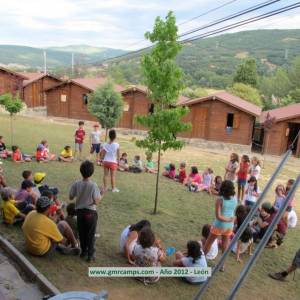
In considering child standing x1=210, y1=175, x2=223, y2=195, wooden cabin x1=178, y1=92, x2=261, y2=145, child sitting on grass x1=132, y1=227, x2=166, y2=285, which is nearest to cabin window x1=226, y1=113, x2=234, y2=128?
wooden cabin x1=178, y1=92, x2=261, y2=145

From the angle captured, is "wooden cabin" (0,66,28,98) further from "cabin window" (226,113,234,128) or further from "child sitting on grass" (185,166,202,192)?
"child sitting on grass" (185,166,202,192)

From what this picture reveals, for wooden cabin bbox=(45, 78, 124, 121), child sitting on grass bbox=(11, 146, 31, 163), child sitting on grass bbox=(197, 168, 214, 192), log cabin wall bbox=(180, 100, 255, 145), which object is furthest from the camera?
wooden cabin bbox=(45, 78, 124, 121)

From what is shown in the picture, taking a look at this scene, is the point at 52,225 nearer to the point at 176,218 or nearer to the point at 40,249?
the point at 40,249

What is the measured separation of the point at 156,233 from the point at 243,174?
4122mm

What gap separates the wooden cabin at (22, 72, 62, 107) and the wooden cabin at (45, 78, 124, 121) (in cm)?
668

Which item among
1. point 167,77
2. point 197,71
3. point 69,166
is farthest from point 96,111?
point 197,71

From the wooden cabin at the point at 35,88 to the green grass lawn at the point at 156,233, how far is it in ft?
102

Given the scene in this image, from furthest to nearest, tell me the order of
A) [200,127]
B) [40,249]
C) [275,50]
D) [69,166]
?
[275,50] → [200,127] → [69,166] → [40,249]

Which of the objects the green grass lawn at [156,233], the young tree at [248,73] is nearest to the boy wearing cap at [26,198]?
the green grass lawn at [156,233]

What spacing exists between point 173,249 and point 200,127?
24018mm

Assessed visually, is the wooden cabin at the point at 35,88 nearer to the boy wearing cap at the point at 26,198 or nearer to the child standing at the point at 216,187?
the child standing at the point at 216,187

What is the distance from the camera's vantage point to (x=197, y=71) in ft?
344

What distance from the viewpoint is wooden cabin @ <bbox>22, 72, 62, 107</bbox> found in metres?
42.3

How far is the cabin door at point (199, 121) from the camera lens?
29.6m
